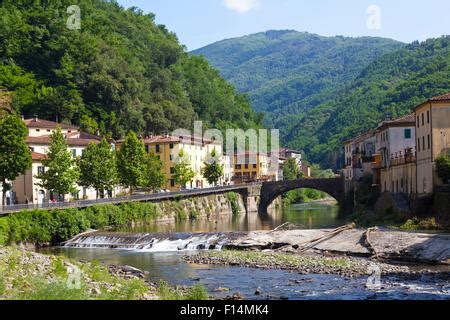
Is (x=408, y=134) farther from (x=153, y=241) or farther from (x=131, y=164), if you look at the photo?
(x=131, y=164)

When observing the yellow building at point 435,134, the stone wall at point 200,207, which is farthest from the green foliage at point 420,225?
the stone wall at point 200,207

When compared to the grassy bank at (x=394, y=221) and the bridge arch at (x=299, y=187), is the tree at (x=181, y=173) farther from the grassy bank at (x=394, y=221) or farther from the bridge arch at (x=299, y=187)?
the grassy bank at (x=394, y=221)

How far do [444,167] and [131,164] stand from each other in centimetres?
4523

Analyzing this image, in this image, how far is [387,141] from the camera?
257 feet

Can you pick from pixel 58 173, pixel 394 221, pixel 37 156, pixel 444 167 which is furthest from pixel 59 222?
pixel 444 167

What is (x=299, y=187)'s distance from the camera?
120688mm

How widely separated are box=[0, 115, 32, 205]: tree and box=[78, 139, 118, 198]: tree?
1377 centimetres

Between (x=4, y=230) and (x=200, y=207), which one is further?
(x=200, y=207)

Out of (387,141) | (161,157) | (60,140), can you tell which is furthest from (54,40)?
(387,141)

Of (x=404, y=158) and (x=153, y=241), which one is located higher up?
(x=404, y=158)

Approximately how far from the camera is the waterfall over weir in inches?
2282

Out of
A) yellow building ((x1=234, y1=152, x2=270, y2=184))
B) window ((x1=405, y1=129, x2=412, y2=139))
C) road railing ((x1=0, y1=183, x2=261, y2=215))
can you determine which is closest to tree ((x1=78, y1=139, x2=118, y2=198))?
road railing ((x1=0, y1=183, x2=261, y2=215))

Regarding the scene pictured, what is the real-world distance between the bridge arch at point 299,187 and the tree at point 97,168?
132 ft
